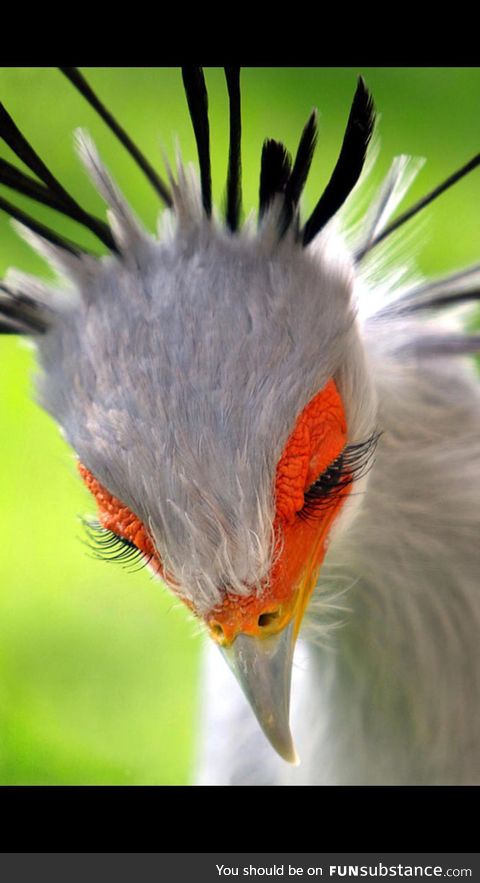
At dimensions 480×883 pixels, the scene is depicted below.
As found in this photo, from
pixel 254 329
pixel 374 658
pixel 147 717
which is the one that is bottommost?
pixel 147 717

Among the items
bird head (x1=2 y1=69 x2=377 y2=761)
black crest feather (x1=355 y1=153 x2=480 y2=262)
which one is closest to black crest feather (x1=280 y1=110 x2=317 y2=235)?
bird head (x1=2 y1=69 x2=377 y2=761)

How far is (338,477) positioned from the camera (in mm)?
1053

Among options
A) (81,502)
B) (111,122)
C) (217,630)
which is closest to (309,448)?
(217,630)

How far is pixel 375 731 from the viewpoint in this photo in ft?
4.15

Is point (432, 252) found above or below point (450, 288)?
below

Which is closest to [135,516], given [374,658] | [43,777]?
[374,658]

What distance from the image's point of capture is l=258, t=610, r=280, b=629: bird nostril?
989 millimetres

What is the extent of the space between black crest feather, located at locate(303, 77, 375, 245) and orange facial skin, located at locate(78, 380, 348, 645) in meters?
0.16

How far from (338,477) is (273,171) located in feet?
0.94

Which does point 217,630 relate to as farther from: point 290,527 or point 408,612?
point 408,612

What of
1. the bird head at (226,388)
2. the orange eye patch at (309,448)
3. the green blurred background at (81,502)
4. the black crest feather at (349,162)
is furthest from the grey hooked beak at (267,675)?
the green blurred background at (81,502)

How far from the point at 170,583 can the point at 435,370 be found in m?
0.36

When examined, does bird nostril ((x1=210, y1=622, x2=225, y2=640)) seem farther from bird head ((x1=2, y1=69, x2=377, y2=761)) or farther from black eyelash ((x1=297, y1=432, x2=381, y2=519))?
black eyelash ((x1=297, y1=432, x2=381, y2=519))
